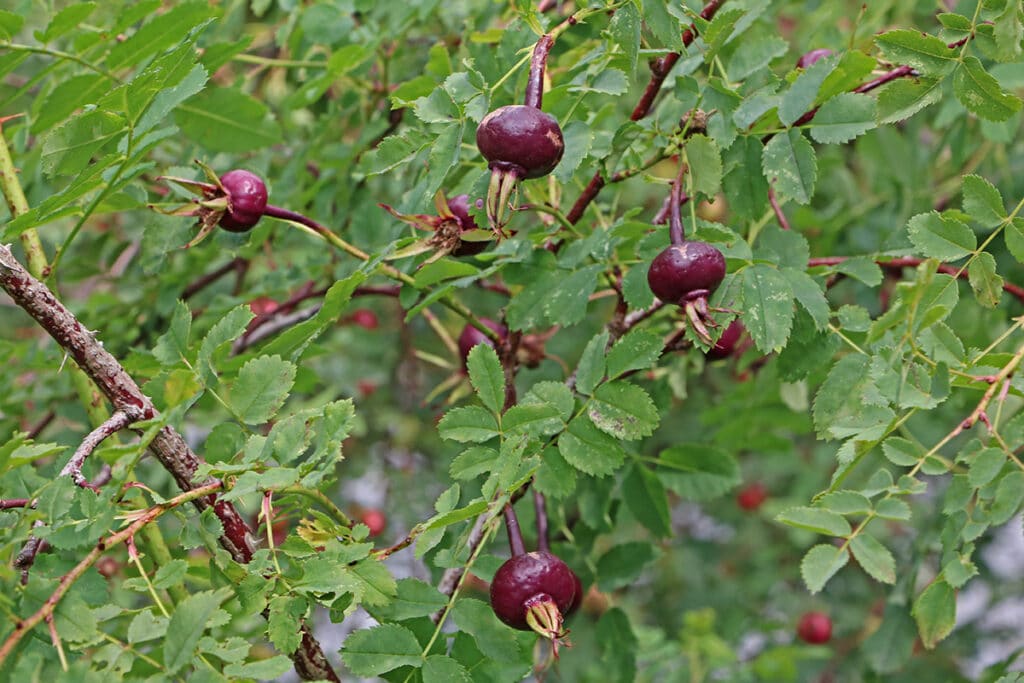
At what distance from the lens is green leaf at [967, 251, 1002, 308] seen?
1.18m

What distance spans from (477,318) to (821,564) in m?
0.65

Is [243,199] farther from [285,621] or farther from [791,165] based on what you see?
[791,165]

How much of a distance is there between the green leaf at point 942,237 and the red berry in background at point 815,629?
2.01 m

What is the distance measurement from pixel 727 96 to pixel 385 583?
0.69m

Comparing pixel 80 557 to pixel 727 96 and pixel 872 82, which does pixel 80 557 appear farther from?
pixel 872 82

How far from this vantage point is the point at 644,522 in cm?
163

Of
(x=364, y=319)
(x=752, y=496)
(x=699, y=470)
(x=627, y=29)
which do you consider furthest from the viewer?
(x=752, y=496)

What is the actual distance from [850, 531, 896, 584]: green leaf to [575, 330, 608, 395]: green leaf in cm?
34

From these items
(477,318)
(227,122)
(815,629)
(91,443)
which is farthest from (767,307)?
(815,629)

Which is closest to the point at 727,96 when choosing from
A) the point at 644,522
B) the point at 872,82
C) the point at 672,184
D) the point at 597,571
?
the point at 672,184

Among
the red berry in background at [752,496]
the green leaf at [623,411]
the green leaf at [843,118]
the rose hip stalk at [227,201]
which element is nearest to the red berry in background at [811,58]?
the green leaf at [843,118]

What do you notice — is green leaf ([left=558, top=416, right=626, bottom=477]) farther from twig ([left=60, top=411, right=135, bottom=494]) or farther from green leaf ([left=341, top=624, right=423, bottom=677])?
twig ([left=60, top=411, right=135, bottom=494])

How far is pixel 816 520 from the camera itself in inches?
45.4

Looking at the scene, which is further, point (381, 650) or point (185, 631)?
point (381, 650)
